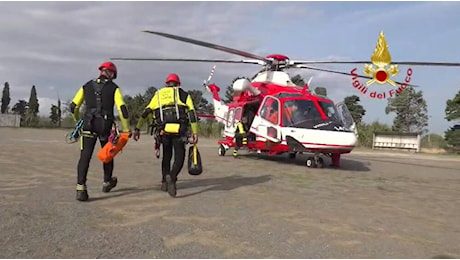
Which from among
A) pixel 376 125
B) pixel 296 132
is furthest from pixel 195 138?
pixel 376 125

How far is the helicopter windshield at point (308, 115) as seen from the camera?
1273 centimetres

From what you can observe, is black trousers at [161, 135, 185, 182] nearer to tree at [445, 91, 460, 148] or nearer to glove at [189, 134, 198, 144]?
glove at [189, 134, 198, 144]

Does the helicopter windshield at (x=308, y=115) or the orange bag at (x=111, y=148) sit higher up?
the helicopter windshield at (x=308, y=115)

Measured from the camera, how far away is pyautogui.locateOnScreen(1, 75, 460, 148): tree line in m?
33.5

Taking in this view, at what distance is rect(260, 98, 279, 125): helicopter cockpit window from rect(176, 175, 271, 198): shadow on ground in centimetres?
380

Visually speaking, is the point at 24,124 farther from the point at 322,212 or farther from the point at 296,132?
the point at 322,212

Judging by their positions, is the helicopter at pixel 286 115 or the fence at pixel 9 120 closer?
the helicopter at pixel 286 115

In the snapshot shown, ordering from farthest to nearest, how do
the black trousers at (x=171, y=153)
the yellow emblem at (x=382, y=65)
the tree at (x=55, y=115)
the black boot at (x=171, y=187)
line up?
the tree at (x=55, y=115), the yellow emblem at (x=382, y=65), the black trousers at (x=171, y=153), the black boot at (x=171, y=187)

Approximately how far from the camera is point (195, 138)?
718 cm

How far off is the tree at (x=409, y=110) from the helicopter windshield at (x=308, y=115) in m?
40.9

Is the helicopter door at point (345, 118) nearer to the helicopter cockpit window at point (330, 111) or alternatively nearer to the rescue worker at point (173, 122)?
the helicopter cockpit window at point (330, 111)

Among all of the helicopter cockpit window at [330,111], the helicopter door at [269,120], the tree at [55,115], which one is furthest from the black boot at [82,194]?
the tree at [55,115]

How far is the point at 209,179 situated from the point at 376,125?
106 feet

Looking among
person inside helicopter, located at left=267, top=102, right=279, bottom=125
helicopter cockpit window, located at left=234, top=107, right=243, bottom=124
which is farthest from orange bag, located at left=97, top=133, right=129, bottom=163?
helicopter cockpit window, located at left=234, top=107, right=243, bottom=124
